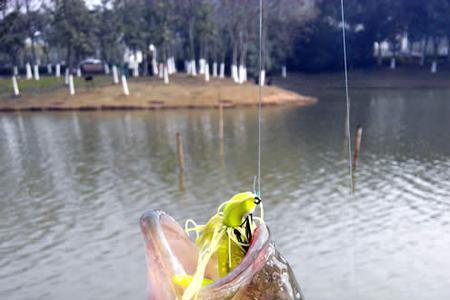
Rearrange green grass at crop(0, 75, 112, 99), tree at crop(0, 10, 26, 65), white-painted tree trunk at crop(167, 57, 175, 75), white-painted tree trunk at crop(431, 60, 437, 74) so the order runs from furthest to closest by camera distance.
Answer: white-painted tree trunk at crop(431, 60, 437, 74)
white-painted tree trunk at crop(167, 57, 175, 75)
green grass at crop(0, 75, 112, 99)
tree at crop(0, 10, 26, 65)

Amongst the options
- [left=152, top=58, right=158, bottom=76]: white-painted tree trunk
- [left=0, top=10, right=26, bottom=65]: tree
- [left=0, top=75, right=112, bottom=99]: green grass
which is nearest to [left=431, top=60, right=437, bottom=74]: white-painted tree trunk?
[left=152, top=58, right=158, bottom=76]: white-painted tree trunk

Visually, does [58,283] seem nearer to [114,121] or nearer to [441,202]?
[441,202]

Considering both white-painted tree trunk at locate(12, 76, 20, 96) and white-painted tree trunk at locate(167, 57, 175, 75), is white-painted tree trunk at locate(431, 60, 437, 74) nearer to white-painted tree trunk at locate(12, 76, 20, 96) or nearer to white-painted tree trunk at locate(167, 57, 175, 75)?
white-painted tree trunk at locate(167, 57, 175, 75)

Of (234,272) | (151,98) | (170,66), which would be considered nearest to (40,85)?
(151,98)

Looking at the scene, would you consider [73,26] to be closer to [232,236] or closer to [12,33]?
[12,33]

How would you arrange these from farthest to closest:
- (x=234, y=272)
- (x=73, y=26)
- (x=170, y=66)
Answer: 1. (x=170, y=66)
2. (x=73, y=26)
3. (x=234, y=272)

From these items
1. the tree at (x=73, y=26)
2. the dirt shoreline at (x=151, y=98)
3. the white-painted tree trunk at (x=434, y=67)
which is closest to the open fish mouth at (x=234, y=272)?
the dirt shoreline at (x=151, y=98)
